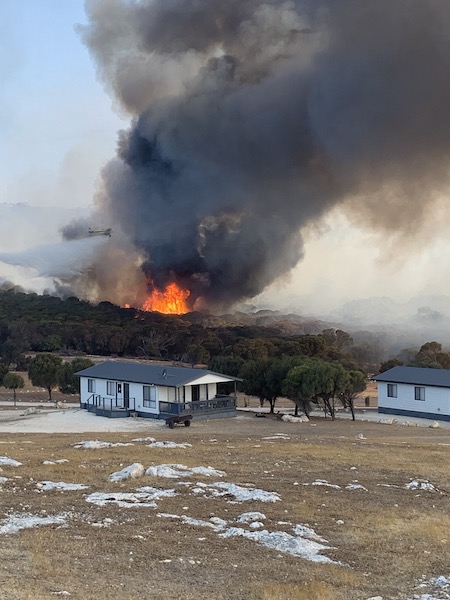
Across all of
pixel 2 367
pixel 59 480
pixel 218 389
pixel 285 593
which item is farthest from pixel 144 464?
pixel 2 367

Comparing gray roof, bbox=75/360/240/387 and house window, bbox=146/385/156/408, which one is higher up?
gray roof, bbox=75/360/240/387

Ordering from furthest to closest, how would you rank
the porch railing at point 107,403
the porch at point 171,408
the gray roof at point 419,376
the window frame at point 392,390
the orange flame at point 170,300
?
the orange flame at point 170,300
the window frame at point 392,390
the gray roof at point 419,376
the porch railing at point 107,403
the porch at point 171,408

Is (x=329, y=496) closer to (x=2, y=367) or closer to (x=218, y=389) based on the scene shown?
(x=218, y=389)

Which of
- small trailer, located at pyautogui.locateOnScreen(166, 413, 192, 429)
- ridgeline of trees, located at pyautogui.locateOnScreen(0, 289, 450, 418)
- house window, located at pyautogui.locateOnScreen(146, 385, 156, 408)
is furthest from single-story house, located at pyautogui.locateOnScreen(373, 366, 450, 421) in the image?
small trailer, located at pyautogui.locateOnScreen(166, 413, 192, 429)

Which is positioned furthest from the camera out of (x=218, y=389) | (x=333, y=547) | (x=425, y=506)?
(x=218, y=389)

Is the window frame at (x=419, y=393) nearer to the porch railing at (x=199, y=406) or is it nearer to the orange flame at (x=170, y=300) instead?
the porch railing at (x=199, y=406)

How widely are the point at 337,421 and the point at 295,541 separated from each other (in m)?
33.0

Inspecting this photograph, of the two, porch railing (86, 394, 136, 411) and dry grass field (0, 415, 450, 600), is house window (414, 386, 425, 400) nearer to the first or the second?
porch railing (86, 394, 136, 411)

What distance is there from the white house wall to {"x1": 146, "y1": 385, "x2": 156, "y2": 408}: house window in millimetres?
17721

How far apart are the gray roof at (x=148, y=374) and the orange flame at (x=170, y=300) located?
90300 millimetres

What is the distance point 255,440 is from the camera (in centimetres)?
3272

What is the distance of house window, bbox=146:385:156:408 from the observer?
46188 millimetres

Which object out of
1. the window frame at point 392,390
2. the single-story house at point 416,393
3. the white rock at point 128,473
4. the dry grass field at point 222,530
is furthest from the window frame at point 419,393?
the white rock at point 128,473

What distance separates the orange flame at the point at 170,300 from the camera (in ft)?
470
